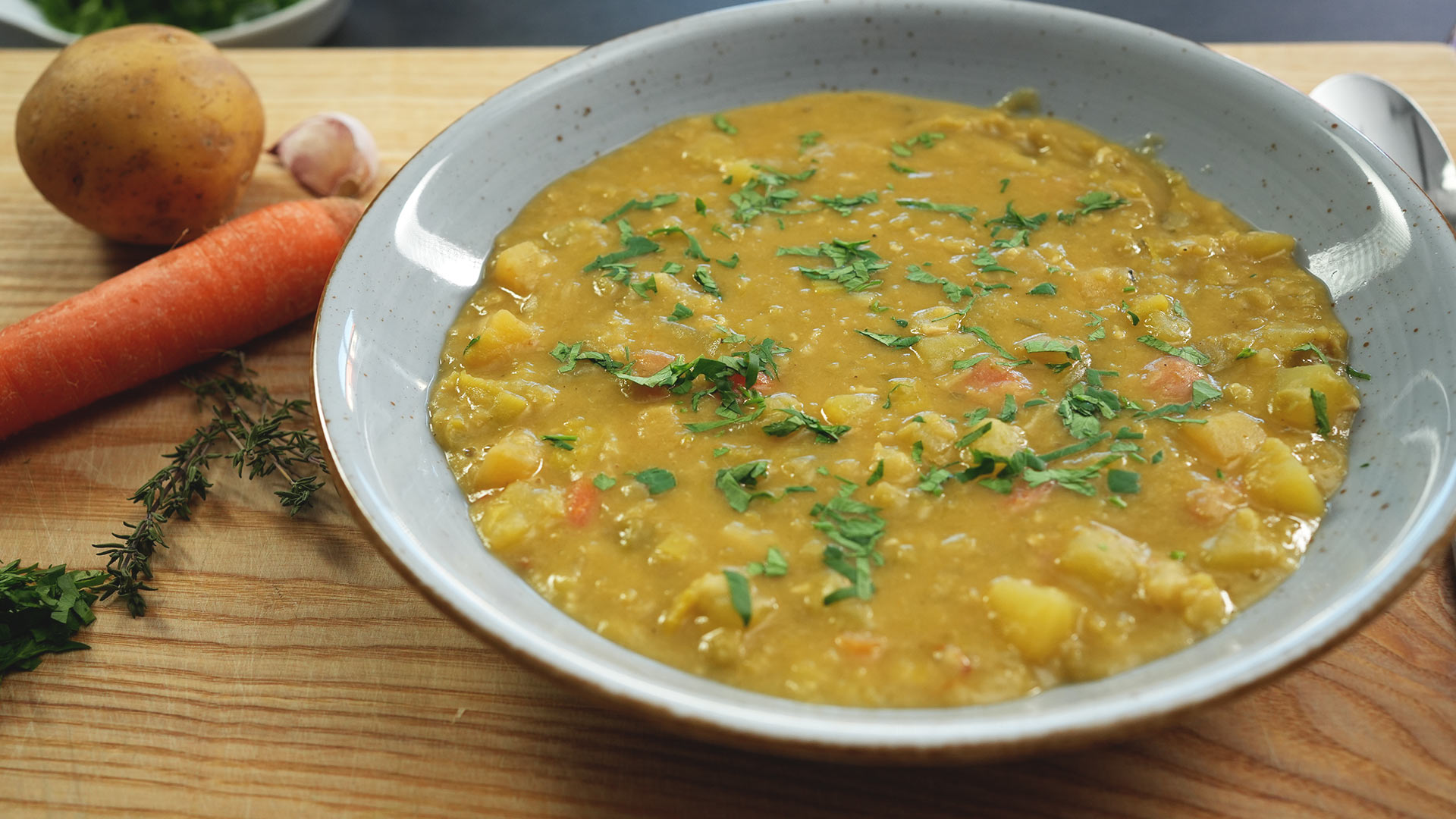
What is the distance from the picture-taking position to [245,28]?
6332 mm

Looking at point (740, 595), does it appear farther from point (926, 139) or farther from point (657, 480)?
point (926, 139)

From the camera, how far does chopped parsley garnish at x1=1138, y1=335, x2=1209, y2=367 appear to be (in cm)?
335

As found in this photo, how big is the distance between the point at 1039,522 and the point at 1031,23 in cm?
249

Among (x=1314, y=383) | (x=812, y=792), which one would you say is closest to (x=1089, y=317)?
(x=1314, y=383)

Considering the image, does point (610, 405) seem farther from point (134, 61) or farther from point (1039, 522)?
point (134, 61)

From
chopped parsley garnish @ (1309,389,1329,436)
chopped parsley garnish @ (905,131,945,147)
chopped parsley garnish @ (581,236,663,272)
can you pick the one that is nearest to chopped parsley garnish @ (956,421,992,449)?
chopped parsley garnish @ (1309,389,1329,436)

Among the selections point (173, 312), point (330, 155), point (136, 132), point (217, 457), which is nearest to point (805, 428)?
point (217, 457)

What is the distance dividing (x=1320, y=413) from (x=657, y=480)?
1.92 m

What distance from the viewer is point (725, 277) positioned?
3.76 metres

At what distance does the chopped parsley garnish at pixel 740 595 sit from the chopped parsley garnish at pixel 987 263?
5.20 ft

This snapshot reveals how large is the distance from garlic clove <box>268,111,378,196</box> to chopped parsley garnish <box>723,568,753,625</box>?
9.90ft

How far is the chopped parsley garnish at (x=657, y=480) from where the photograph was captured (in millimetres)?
3037

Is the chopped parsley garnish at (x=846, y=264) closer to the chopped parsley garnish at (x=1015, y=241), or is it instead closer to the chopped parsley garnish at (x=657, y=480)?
the chopped parsley garnish at (x=1015, y=241)

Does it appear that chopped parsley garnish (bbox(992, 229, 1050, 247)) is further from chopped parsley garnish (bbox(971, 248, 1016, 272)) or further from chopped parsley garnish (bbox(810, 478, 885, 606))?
chopped parsley garnish (bbox(810, 478, 885, 606))
